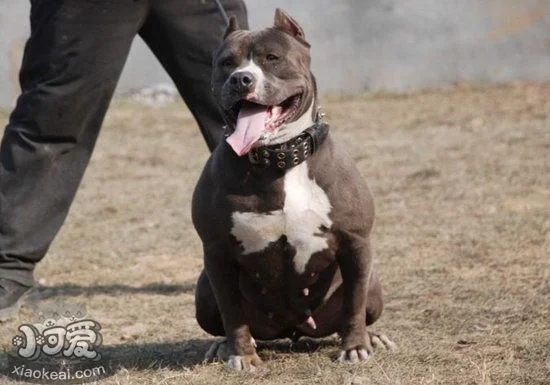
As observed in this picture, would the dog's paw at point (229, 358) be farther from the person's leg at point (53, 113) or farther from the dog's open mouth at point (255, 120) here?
the person's leg at point (53, 113)

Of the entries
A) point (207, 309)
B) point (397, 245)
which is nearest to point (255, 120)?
point (207, 309)

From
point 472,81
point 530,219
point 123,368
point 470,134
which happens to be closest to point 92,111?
point 123,368

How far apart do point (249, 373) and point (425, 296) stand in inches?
61.4

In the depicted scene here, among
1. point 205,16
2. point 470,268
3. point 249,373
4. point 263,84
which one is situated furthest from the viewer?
point 470,268

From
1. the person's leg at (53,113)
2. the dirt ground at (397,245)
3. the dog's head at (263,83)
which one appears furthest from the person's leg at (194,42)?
the dog's head at (263,83)

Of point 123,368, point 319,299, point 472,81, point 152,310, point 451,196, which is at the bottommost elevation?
point 472,81

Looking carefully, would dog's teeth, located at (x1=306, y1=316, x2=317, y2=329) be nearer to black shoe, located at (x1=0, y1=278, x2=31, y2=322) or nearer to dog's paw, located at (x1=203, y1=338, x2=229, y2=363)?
dog's paw, located at (x1=203, y1=338, x2=229, y2=363)

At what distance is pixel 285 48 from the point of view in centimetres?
434

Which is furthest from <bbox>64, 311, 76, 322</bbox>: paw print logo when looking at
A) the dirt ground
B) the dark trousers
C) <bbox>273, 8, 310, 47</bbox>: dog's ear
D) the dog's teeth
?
<bbox>273, 8, 310, 47</bbox>: dog's ear

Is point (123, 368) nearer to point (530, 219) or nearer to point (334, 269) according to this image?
point (334, 269)

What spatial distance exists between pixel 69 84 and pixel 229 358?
1.79m

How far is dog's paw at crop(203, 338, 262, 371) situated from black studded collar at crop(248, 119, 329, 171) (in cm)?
68

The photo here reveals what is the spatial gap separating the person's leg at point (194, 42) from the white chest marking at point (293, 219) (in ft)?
4.64

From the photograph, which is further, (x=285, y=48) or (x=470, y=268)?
(x=470, y=268)
